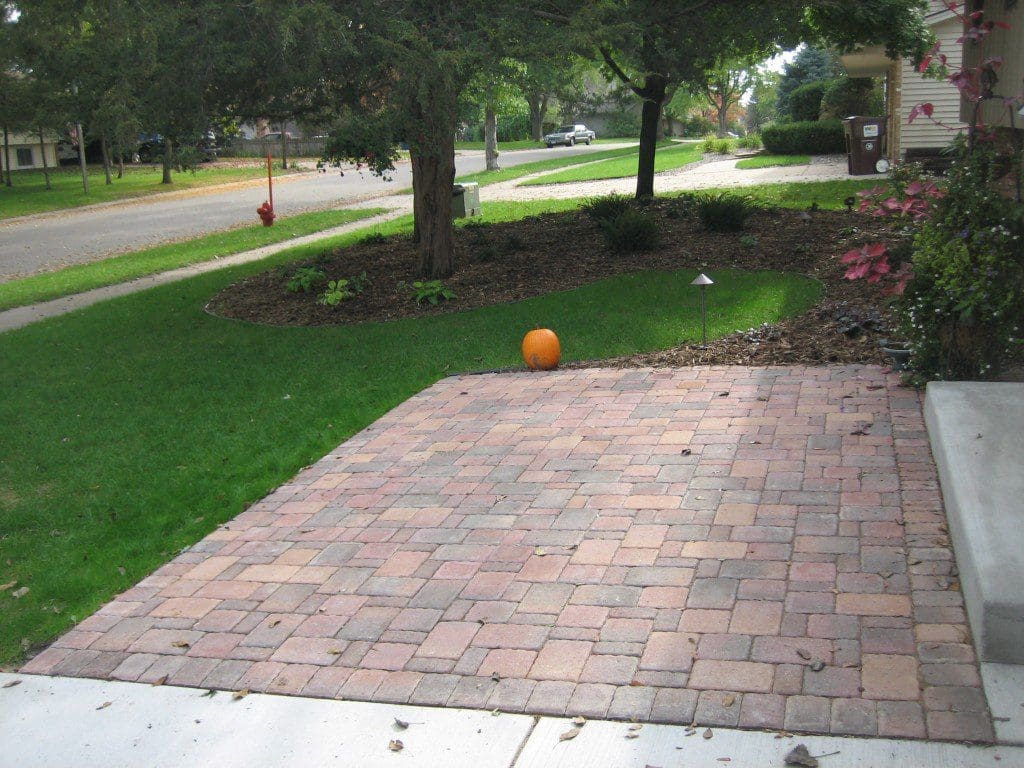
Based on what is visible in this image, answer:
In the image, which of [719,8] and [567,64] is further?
[719,8]

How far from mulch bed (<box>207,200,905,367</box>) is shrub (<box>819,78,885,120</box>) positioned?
19765 millimetres

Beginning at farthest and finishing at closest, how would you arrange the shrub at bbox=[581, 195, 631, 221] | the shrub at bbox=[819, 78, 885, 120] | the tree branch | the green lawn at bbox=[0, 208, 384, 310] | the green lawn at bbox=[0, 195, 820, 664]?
the shrub at bbox=[819, 78, 885, 120] < the green lawn at bbox=[0, 208, 384, 310] < the shrub at bbox=[581, 195, 631, 221] < the tree branch < the green lawn at bbox=[0, 195, 820, 664]

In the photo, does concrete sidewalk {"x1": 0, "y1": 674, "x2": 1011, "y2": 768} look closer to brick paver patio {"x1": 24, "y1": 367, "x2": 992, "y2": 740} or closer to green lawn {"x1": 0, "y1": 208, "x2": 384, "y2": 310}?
brick paver patio {"x1": 24, "y1": 367, "x2": 992, "y2": 740}

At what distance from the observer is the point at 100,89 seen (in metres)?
9.36

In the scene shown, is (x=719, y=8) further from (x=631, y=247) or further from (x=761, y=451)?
(x=761, y=451)

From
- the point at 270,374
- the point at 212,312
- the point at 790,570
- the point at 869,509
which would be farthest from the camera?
the point at 212,312

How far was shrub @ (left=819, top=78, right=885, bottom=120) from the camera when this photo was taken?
3177 centimetres

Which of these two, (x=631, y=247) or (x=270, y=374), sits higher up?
(x=631, y=247)

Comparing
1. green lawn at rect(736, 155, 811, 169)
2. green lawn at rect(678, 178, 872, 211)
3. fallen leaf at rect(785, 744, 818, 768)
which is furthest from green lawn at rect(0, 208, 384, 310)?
fallen leaf at rect(785, 744, 818, 768)

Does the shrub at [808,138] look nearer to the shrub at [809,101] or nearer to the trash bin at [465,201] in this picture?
the shrub at [809,101]

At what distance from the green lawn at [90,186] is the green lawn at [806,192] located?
17985mm

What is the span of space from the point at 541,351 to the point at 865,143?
609 inches

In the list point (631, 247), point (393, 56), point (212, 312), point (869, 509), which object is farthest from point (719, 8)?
point (869, 509)

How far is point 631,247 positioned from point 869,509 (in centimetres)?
789
